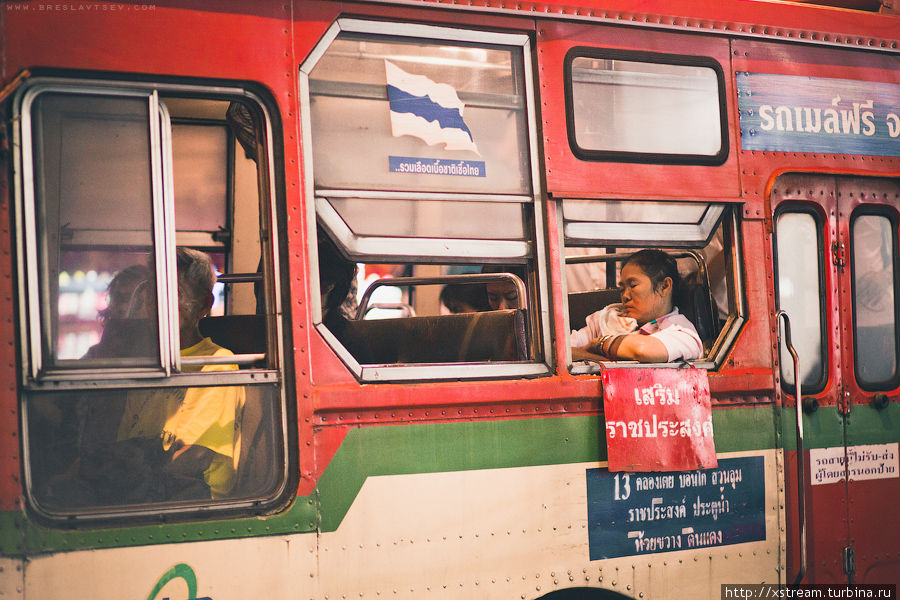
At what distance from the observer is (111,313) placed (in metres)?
2.44

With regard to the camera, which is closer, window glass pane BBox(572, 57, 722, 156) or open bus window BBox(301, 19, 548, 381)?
open bus window BBox(301, 19, 548, 381)

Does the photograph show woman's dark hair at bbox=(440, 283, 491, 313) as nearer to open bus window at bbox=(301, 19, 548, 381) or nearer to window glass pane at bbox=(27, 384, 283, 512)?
open bus window at bbox=(301, 19, 548, 381)

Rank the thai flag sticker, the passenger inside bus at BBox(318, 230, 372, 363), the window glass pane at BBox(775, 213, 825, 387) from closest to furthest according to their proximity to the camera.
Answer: the thai flag sticker
the window glass pane at BBox(775, 213, 825, 387)
the passenger inside bus at BBox(318, 230, 372, 363)

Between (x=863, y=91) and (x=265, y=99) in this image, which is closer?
(x=265, y=99)

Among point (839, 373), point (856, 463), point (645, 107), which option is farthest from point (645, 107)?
point (856, 463)

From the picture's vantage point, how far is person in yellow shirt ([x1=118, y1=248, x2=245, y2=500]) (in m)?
2.46

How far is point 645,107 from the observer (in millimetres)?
3191

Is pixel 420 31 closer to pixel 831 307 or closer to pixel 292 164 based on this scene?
pixel 292 164

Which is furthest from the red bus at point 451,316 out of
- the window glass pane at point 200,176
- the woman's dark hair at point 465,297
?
the woman's dark hair at point 465,297

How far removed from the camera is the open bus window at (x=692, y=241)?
3086 mm

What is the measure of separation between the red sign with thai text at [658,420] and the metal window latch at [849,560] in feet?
2.80

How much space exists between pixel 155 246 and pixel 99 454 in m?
0.67

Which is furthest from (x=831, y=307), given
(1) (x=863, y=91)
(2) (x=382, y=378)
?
(2) (x=382, y=378)

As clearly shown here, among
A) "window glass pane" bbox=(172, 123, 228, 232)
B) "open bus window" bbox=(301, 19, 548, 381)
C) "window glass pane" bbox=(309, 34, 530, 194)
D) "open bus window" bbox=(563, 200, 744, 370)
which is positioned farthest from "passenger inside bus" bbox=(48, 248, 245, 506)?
"window glass pane" bbox=(172, 123, 228, 232)
